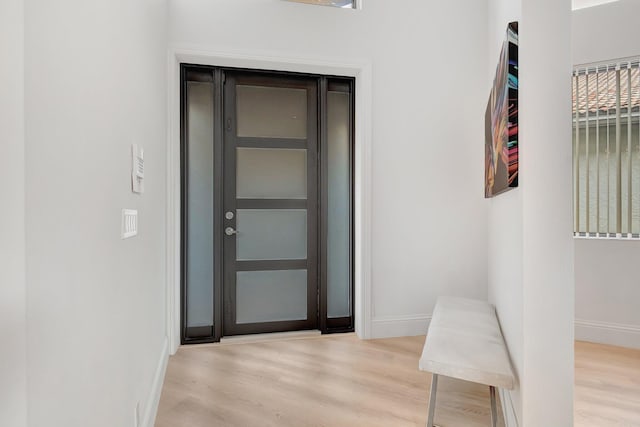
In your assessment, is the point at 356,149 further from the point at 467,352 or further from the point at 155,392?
the point at 155,392

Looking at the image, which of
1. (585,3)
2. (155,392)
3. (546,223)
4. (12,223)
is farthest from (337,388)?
(585,3)

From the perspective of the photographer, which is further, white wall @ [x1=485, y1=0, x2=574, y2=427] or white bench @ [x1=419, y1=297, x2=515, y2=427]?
white bench @ [x1=419, y1=297, x2=515, y2=427]

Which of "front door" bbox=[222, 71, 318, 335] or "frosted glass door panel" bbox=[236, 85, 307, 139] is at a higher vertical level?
"frosted glass door panel" bbox=[236, 85, 307, 139]

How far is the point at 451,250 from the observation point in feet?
10.7

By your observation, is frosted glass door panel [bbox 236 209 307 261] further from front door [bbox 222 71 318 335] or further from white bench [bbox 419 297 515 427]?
white bench [bbox 419 297 515 427]

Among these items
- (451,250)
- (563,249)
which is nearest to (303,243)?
(451,250)

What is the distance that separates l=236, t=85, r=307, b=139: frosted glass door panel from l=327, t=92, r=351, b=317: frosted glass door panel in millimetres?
260

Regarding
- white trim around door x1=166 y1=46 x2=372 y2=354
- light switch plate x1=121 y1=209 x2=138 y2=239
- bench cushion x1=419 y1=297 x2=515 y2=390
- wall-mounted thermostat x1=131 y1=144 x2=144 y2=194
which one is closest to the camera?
light switch plate x1=121 y1=209 x2=138 y2=239

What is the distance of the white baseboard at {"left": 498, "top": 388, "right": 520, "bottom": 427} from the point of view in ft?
5.61

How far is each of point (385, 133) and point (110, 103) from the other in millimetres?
2378

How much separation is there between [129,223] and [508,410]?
1996mm

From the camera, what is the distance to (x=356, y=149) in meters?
3.20

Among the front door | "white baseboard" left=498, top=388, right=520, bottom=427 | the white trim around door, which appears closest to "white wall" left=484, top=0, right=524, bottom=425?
"white baseboard" left=498, top=388, right=520, bottom=427

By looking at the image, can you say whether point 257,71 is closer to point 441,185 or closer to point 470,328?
point 441,185
